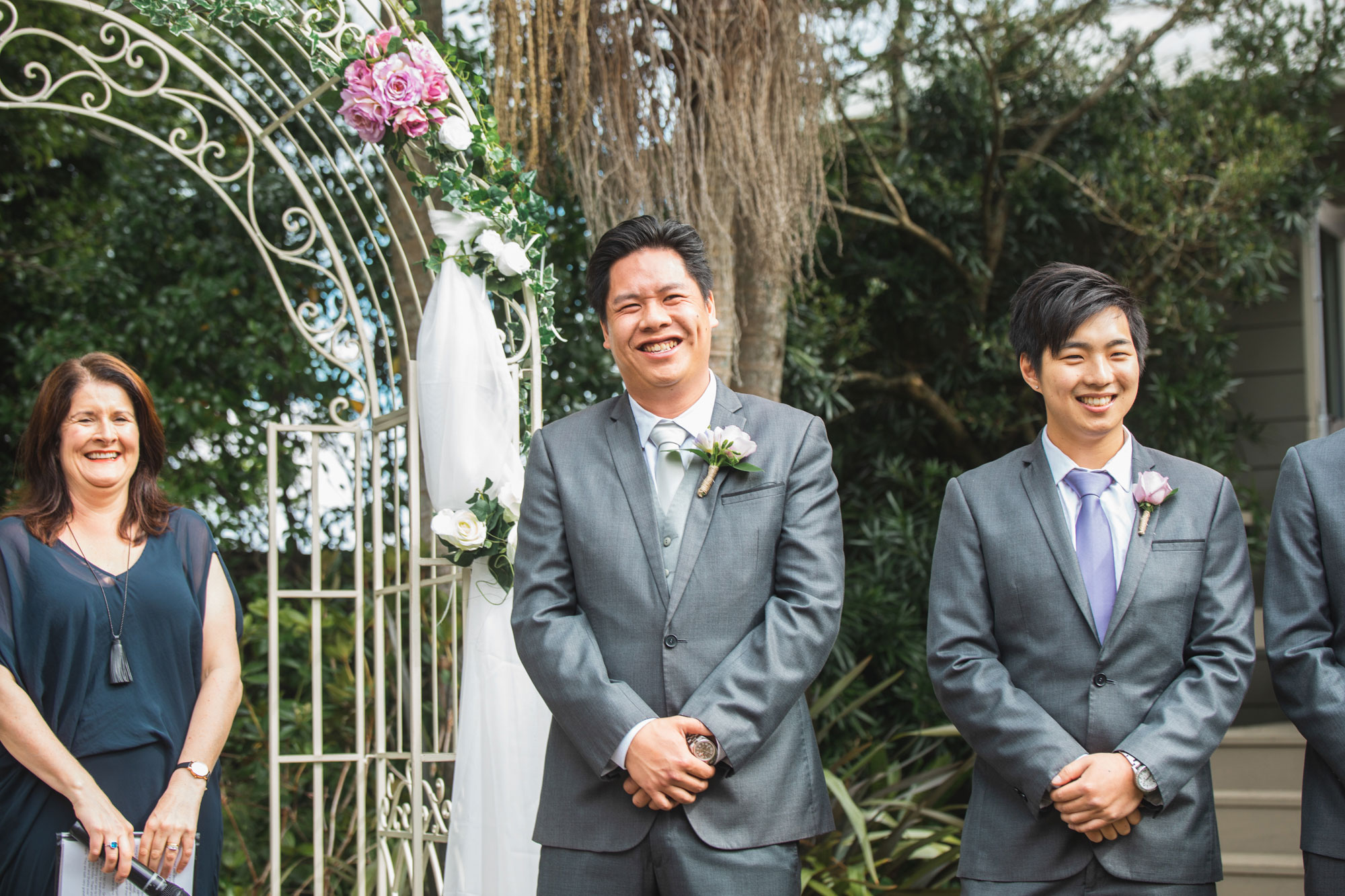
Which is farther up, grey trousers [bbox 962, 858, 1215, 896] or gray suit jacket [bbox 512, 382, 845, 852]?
gray suit jacket [bbox 512, 382, 845, 852]

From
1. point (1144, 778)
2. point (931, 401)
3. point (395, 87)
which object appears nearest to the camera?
point (1144, 778)

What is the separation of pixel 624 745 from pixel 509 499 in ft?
4.11

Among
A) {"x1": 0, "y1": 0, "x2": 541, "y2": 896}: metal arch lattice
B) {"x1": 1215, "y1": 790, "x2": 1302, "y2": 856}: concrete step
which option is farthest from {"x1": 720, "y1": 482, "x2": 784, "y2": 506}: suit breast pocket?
{"x1": 1215, "y1": 790, "x2": 1302, "y2": 856}: concrete step

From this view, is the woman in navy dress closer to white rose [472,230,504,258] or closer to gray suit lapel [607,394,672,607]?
white rose [472,230,504,258]

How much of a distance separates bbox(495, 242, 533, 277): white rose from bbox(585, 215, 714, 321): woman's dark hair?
37.2 inches

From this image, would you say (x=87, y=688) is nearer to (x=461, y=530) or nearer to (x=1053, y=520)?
(x=461, y=530)

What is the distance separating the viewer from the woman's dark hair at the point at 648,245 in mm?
2457

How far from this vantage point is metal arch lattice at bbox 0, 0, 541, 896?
347 cm

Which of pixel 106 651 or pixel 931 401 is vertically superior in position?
pixel 931 401

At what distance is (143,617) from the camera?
284 cm

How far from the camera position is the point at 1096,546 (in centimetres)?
232

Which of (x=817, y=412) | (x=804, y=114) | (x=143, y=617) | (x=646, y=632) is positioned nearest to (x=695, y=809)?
(x=646, y=632)

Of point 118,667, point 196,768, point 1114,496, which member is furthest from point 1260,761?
point 118,667

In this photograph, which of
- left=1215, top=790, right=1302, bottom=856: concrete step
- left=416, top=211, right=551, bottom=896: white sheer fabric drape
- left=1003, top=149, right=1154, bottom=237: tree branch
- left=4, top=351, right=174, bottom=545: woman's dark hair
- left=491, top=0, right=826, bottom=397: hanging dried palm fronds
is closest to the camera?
left=4, top=351, right=174, bottom=545: woman's dark hair
